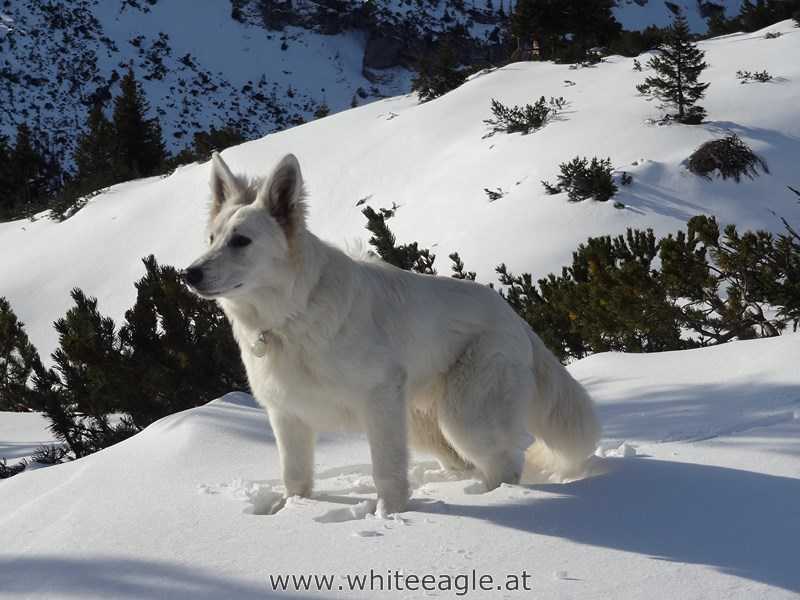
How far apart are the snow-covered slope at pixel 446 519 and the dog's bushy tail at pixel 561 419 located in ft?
0.43

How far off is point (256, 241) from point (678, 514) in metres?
2.09

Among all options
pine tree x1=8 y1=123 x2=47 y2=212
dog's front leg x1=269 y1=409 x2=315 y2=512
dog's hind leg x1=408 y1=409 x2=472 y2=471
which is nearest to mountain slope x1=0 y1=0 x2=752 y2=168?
pine tree x1=8 y1=123 x2=47 y2=212

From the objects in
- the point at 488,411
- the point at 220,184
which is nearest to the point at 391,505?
the point at 488,411

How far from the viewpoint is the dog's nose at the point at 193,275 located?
3.05 metres

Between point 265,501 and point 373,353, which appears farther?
point 265,501

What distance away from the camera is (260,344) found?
3.31 metres

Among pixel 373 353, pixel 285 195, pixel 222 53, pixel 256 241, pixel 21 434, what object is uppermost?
pixel 222 53

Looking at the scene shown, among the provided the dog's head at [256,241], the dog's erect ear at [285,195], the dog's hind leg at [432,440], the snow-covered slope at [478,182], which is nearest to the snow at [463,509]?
the dog's hind leg at [432,440]

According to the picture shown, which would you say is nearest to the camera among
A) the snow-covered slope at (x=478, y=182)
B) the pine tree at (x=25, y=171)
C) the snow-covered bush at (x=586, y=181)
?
the snow-covered slope at (x=478, y=182)

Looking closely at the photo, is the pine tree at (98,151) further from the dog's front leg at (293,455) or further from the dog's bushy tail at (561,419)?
the dog's bushy tail at (561,419)

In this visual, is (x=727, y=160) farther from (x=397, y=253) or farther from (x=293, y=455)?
(x=293, y=455)

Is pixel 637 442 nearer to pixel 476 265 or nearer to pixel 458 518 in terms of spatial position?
pixel 458 518

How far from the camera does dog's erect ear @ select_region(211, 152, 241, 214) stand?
11.6ft

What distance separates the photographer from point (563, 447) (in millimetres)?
3936
